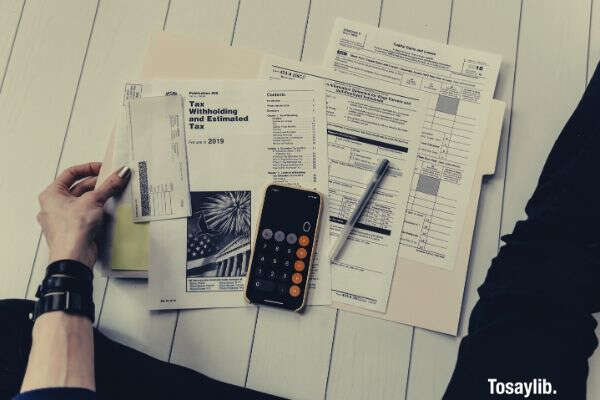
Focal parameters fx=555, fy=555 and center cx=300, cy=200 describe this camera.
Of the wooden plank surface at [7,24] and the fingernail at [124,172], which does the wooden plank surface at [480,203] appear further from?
the wooden plank surface at [7,24]

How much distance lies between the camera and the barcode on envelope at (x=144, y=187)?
68cm

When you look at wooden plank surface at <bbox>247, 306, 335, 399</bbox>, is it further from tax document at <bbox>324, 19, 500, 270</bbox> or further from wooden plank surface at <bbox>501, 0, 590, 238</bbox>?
wooden plank surface at <bbox>501, 0, 590, 238</bbox>

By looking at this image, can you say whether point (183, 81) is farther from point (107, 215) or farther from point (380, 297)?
point (380, 297)

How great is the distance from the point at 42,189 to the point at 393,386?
504 mm

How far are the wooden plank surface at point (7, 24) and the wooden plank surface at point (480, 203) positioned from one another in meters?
0.58

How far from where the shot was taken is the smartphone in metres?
0.67

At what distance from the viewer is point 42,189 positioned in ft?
2.33

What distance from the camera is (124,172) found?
0.68 meters

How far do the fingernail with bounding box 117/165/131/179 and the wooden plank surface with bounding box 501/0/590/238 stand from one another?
0.47m

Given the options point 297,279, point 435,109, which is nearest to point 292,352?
point 297,279

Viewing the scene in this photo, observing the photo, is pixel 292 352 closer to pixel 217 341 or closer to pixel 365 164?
pixel 217 341

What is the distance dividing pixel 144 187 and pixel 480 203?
421 millimetres

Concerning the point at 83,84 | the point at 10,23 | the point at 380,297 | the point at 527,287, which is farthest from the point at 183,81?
the point at 527,287

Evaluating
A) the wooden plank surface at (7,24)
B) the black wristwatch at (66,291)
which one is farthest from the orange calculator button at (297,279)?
the wooden plank surface at (7,24)
